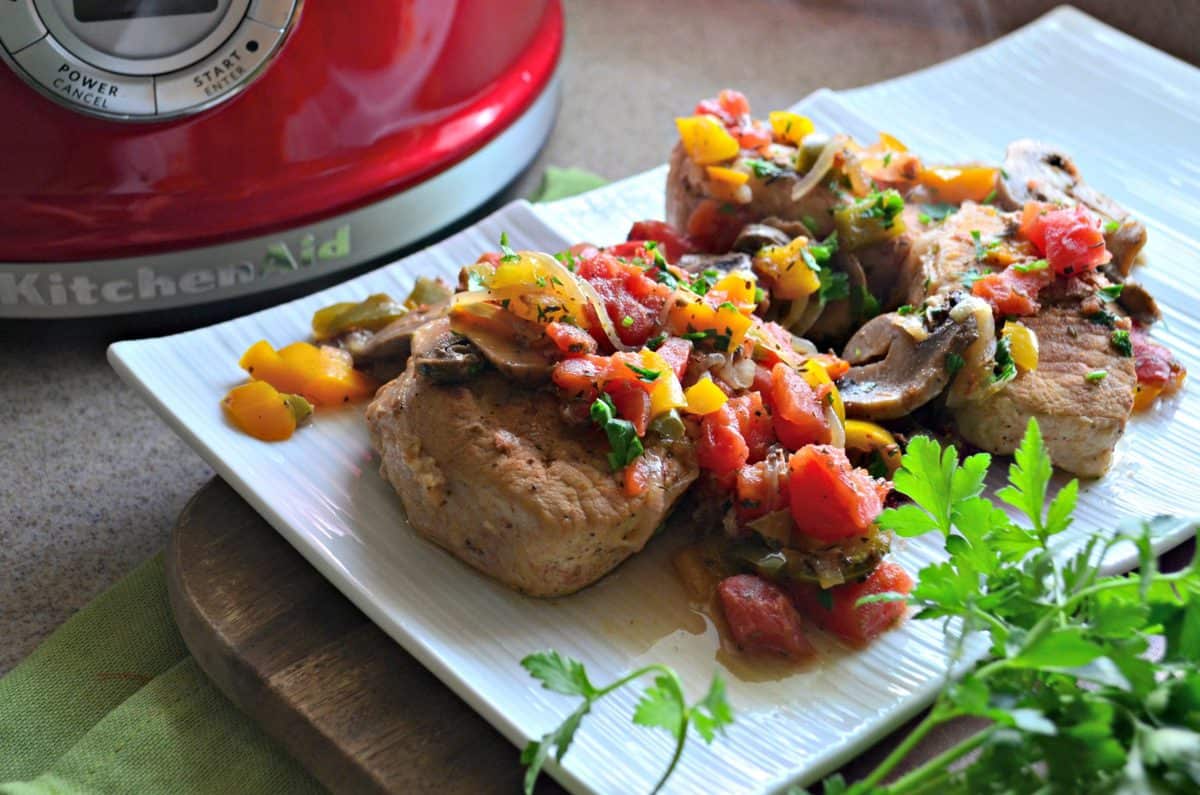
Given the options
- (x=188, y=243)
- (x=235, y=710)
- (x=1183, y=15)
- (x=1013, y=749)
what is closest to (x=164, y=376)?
(x=188, y=243)

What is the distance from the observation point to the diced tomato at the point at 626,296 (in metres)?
2.64

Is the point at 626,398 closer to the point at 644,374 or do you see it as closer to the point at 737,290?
the point at 644,374

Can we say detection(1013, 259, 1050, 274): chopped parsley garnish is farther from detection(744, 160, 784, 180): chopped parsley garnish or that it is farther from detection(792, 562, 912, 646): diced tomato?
detection(792, 562, 912, 646): diced tomato

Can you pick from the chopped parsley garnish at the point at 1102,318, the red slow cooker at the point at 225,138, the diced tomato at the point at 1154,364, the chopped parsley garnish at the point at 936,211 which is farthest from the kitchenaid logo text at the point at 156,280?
the diced tomato at the point at 1154,364

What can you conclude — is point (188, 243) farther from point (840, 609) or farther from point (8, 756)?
point (840, 609)

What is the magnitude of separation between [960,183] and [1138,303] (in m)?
0.52

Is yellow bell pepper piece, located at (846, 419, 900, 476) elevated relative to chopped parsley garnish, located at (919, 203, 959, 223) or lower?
lower

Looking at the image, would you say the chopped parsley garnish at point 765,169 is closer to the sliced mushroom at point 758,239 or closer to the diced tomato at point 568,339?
the sliced mushroom at point 758,239

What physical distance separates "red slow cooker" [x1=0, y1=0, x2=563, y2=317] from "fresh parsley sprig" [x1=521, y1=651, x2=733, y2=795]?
58.7 inches

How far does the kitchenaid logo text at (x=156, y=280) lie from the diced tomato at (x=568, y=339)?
3.06 ft

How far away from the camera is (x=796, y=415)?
2.61m

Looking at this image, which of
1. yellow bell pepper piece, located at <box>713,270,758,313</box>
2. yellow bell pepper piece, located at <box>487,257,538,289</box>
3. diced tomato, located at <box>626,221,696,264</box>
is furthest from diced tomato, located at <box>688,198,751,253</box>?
yellow bell pepper piece, located at <box>487,257,538,289</box>

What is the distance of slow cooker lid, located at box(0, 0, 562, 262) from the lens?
2916 mm

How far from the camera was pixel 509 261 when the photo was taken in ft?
8.45
